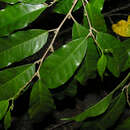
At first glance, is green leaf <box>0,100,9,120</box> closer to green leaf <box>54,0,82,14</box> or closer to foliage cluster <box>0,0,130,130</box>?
foliage cluster <box>0,0,130,130</box>

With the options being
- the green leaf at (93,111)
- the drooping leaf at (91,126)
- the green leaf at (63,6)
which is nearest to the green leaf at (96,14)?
the green leaf at (63,6)

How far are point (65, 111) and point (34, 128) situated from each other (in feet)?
1.15

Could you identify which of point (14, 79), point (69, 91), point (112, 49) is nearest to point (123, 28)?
point (112, 49)

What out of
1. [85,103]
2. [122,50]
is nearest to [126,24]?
[122,50]

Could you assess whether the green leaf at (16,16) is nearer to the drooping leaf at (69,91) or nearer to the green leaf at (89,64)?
the green leaf at (89,64)

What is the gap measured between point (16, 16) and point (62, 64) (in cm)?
28

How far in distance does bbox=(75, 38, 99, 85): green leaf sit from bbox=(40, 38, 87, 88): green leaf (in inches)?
3.2

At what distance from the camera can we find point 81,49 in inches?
31.6

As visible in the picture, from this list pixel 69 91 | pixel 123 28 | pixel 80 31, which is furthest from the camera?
pixel 123 28

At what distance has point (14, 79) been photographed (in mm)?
825

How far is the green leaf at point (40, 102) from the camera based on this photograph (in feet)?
2.70

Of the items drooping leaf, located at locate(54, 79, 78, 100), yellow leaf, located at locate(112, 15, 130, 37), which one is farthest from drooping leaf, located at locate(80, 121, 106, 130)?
yellow leaf, located at locate(112, 15, 130, 37)

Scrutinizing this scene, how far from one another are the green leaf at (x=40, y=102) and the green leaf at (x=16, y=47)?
5.6 inches

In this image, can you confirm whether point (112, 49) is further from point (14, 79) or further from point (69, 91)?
point (14, 79)
